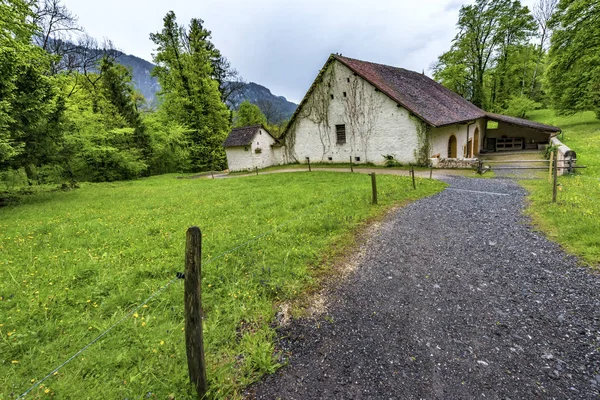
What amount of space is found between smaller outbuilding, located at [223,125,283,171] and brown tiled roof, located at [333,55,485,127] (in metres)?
10.2

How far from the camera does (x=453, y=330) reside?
3496mm

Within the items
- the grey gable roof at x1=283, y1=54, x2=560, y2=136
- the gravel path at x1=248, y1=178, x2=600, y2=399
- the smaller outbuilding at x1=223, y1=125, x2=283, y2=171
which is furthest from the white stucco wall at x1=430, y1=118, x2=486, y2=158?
the smaller outbuilding at x1=223, y1=125, x2=283, y2=171

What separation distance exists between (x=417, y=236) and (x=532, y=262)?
86.3 inches

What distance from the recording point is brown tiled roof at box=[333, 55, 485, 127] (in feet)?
58.9

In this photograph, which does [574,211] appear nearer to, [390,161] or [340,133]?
[390,161]

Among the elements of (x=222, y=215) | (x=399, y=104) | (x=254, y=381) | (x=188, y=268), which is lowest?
(x=254, y=381)

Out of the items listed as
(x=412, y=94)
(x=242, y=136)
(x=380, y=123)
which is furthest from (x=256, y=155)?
(x=412, y=94)

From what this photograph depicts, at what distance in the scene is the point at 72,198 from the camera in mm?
13875

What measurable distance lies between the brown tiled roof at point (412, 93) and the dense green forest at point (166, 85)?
408 inches

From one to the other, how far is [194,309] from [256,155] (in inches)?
986

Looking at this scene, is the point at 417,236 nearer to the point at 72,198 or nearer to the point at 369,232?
the point at 369,232

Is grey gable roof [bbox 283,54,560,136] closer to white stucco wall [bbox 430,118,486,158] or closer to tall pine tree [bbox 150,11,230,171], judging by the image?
white stucco wall [bbox 430,118,486,158]

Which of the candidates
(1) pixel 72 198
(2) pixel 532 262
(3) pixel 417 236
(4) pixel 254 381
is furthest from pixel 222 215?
(1) pixel 72 198

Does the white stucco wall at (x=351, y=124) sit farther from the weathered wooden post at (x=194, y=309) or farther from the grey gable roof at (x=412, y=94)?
the weathered wooden post at (x=194, y=309)
